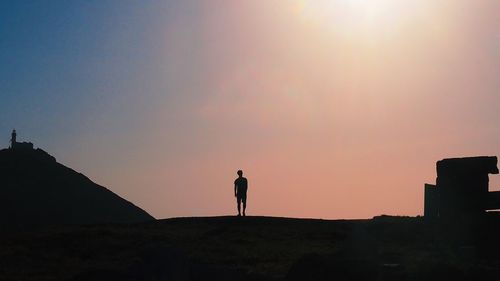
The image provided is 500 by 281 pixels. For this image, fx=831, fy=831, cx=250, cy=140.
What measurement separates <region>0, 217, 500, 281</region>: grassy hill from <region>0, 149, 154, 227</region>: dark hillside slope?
2448cm

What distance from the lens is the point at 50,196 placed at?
52531mm

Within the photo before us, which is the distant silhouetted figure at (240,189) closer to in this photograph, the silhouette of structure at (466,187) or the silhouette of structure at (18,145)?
the silhouette of structure at (466,187)

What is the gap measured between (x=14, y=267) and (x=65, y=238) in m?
4.15

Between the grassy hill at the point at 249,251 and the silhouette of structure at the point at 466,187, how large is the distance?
52cm

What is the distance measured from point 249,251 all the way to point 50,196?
34823mm

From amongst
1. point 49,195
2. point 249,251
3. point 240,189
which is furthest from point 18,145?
point 249,251

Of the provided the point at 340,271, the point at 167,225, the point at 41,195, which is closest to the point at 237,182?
the point at 167,225

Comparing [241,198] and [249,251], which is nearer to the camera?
[249,251]

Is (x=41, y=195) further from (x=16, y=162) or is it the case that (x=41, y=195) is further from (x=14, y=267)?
(x=14, y=267)

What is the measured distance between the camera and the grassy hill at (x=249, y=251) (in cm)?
1504

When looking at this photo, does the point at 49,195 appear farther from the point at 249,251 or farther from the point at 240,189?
the point at 249,251

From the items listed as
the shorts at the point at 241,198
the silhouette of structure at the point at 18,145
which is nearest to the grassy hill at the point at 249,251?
the shorts at the point at 241,198

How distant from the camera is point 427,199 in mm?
22891

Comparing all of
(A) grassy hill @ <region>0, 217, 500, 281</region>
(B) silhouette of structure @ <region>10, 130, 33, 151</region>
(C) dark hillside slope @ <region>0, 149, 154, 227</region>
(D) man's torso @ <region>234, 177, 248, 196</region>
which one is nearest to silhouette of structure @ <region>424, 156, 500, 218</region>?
(A) grassy hill @ <region>0, 217, 500, 281</region>
